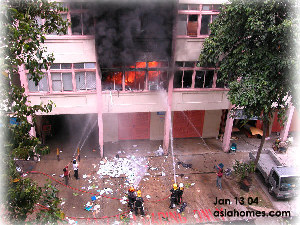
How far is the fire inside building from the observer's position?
12648 millimetres

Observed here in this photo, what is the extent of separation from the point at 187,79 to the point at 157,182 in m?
5.91

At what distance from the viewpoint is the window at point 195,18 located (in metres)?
13.4

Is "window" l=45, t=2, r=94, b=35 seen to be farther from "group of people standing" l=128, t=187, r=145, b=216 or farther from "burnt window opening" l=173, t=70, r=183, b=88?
"group of people standing" l=128, t=187, r=145, b=216

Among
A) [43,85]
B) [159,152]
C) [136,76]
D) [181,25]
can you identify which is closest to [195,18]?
[181,25]

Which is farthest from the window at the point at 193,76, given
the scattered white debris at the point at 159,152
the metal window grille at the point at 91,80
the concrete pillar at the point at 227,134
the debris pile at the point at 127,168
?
the debris pile at the point at 127,168

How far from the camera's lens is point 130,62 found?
1375 cm

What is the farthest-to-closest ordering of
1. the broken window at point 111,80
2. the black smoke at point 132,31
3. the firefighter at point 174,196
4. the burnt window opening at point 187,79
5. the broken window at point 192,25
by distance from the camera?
the burnt window opening at point 187,79 < the broken window at point 111,80 < the broken window at point 192,25 < the black smoke at point 132,31 < the firefighter at point 174,196

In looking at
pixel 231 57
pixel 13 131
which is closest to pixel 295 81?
pixel 231 57

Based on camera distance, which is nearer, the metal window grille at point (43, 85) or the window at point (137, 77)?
the metal window grille at point (43, 85)

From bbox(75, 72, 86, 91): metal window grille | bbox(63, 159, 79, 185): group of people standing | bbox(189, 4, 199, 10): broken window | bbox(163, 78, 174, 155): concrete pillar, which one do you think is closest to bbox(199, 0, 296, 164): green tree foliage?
bbox(189, 4, 199, 10): broken window

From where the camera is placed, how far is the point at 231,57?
11844 millimetres

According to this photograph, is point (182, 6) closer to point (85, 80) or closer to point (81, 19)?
point (81, 19)

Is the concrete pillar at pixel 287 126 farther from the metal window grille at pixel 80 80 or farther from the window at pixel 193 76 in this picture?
the metal window grille at pixel 80 80

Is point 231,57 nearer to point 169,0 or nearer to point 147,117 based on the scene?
point 169,0
